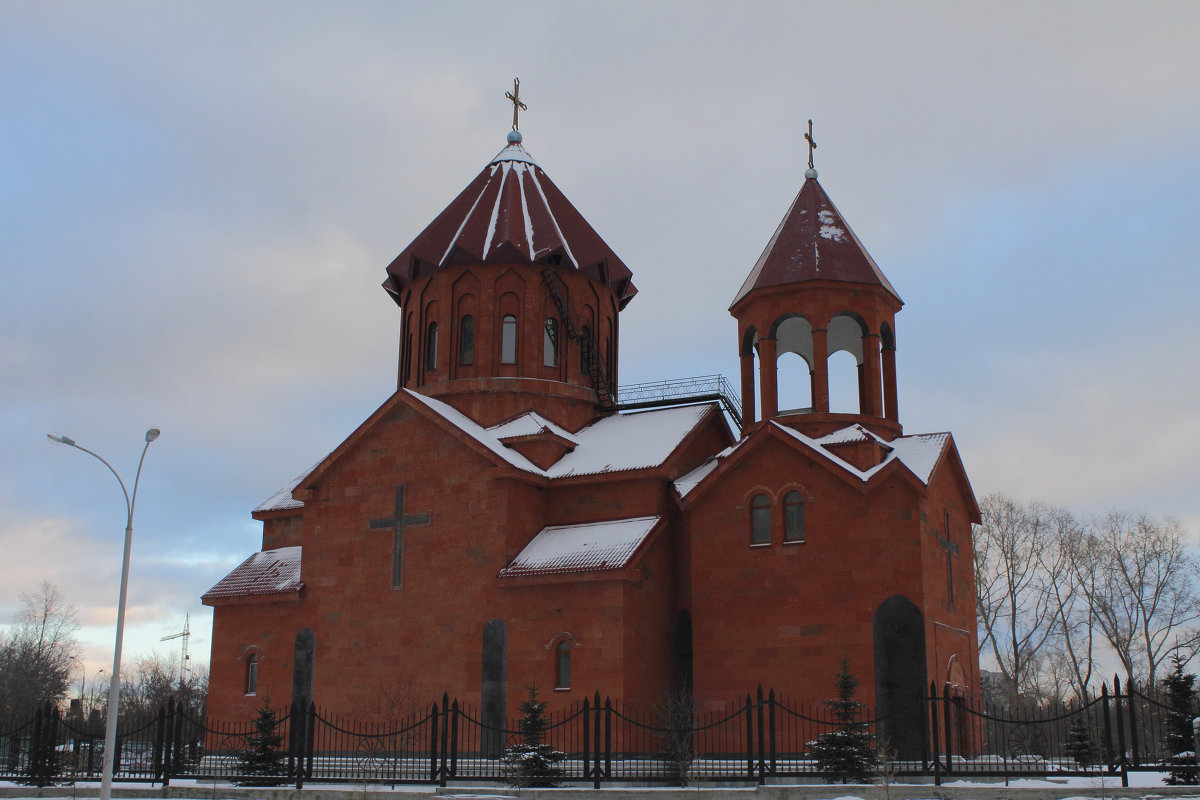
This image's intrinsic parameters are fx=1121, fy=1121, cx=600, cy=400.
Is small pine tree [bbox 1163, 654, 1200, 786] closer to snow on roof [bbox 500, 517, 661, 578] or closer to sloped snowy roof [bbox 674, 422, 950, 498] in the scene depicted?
sloped snowy roof [bbox 674, 422, 950, 498]

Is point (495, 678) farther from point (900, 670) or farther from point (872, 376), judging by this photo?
point (872, 376)

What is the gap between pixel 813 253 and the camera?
73.1 feet

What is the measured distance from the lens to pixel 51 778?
1708cm

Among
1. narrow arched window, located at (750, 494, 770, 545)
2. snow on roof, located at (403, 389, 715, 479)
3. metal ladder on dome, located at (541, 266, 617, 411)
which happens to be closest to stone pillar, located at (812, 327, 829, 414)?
narrow arched window, located at (750, 494, 770, 545)

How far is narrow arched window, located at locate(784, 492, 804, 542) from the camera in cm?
2005

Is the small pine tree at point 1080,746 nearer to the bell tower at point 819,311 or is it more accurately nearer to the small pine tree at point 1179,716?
the small pine tree at point 1179,716

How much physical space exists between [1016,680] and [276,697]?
68.4ft

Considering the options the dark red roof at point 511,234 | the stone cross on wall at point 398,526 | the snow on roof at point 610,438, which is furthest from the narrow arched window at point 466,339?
the stone cross on wall at point 398,526

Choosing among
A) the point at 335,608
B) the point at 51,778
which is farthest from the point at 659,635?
the point at 51,778

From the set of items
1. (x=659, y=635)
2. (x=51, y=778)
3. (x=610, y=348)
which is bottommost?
(x=51, y=778)

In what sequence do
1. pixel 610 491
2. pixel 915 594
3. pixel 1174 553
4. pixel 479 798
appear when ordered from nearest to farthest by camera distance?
1. pixel 479 798
2. pixel 915 594
3. pixel 610 491
4. pixel 1174 553

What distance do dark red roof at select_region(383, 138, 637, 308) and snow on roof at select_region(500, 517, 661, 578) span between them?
6.97 m

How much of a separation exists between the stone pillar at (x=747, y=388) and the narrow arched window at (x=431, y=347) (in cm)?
733

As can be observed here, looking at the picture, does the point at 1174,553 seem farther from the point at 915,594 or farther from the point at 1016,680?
the point at 915,594
